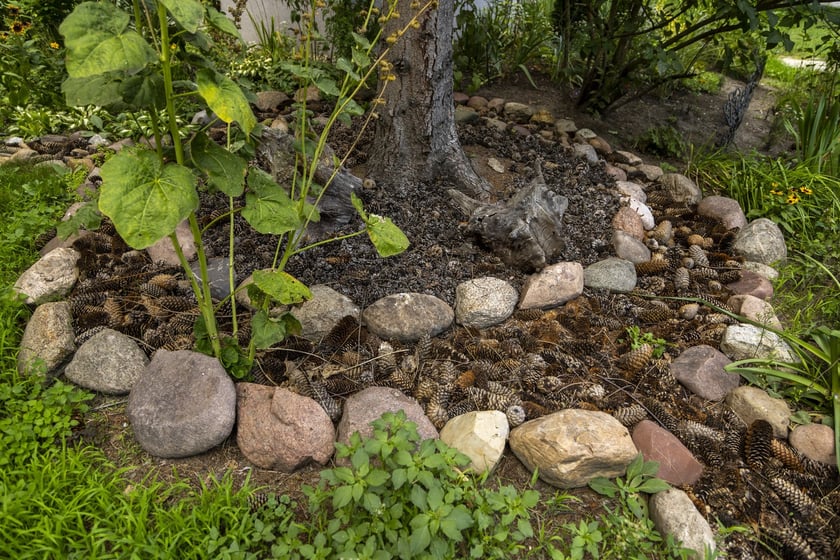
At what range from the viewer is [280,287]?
1.62 metres

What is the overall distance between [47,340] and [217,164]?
1212 millimetres

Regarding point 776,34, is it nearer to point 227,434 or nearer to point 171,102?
point 171,102

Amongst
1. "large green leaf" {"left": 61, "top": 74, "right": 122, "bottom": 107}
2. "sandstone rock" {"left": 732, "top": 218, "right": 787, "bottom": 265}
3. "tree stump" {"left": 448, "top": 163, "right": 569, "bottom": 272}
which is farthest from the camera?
"sandstone rock" {"left": 732, "top": 218, "right": 787, "bottom": 265}

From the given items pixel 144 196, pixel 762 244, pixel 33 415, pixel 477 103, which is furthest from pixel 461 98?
pixel 33 415

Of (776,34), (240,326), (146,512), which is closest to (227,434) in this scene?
(146,512)

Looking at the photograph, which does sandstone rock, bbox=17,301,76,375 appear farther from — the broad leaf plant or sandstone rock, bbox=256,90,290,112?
sandstone rock, bbox=256,90,290,112

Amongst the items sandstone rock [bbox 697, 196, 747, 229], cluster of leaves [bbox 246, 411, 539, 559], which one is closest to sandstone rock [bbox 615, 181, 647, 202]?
sandstone rock [bbox 697, 196, 747, 229]

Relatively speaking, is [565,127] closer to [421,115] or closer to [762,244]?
[421,115]

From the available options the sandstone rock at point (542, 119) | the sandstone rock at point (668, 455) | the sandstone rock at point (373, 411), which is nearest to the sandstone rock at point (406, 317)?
the sandstone rock at point (373, 411)

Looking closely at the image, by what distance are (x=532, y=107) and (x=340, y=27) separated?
66.6 inches

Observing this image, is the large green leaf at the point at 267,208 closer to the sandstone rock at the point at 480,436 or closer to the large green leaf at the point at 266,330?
the large green leaf at the point at 266,330

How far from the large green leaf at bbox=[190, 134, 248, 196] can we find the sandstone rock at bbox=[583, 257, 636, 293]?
180 cm

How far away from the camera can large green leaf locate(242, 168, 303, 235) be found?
1.57 m

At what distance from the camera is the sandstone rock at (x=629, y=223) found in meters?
3.09
